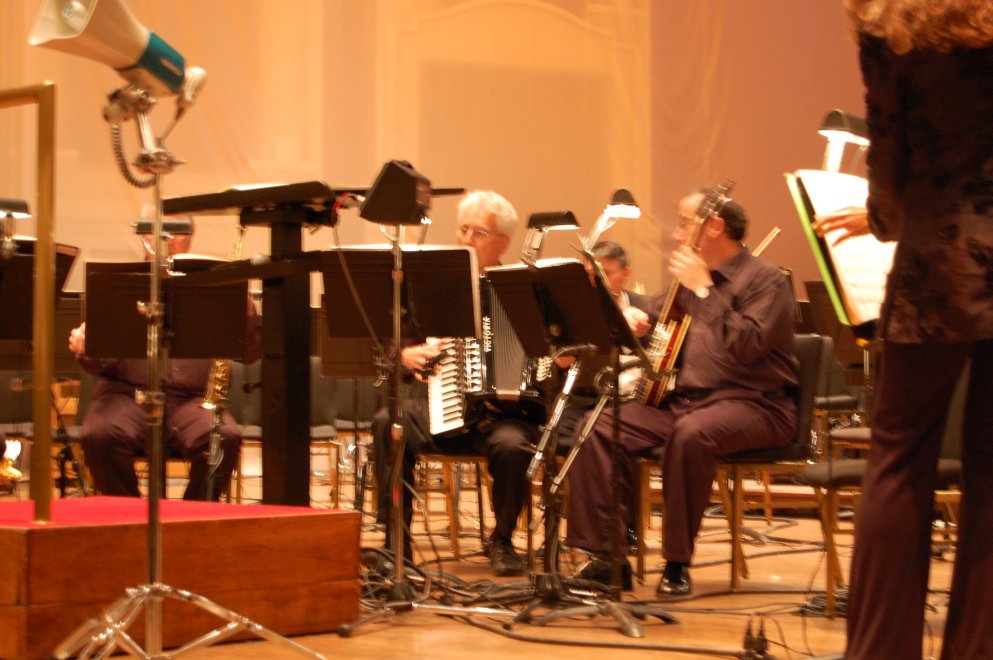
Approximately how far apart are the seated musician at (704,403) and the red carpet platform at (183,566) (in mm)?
1053

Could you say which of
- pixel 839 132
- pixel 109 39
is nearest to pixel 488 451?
pixel 839 132

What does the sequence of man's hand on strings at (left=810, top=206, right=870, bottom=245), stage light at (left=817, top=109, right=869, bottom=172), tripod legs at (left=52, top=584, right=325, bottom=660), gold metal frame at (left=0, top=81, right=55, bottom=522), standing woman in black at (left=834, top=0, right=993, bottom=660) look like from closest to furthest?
1. standing woman in black at (left=834, top=0, right=993, bottom=660)
2. man's hand on strings at (left=810, top=206, right=870, bottom=245)
3. tripod legs at (left=52, top=584, right=325, bottom=660)
4. gold metal frame at (left=0, top=81, right=55, bottom=522)
5. stage light at (left=817, top=109, right=869, bottom=172)

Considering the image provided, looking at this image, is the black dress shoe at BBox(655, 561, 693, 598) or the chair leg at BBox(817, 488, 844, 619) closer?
the chair leg at BBox(817, 488, 844, 619)

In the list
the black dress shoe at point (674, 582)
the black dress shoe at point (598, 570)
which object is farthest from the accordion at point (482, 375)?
the black dress shoe at point (674, 582)

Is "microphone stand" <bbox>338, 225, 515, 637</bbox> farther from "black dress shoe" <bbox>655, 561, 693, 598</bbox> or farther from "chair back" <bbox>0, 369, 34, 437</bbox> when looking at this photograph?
"chair back" <bbox>0, 369, 34, 437</bbox>

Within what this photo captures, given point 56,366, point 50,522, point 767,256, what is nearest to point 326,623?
point 50,522

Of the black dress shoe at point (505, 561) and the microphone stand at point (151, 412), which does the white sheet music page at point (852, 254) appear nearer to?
the microphone stand at point (151, 412)

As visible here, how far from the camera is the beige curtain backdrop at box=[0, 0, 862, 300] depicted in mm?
7512

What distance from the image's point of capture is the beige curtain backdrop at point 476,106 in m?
7.51

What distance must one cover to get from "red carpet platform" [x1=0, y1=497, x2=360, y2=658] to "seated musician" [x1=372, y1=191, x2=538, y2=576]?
998 millimetres

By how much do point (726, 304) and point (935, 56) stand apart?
2.13 meters

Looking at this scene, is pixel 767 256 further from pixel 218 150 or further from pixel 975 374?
pixel 975 374

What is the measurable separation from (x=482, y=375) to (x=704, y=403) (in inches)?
33.1

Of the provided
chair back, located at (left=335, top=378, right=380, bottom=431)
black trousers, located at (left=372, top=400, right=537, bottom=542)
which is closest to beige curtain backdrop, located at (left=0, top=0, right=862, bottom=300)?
chair back, located at (left=335, top=378, right=380, bottom=431)
